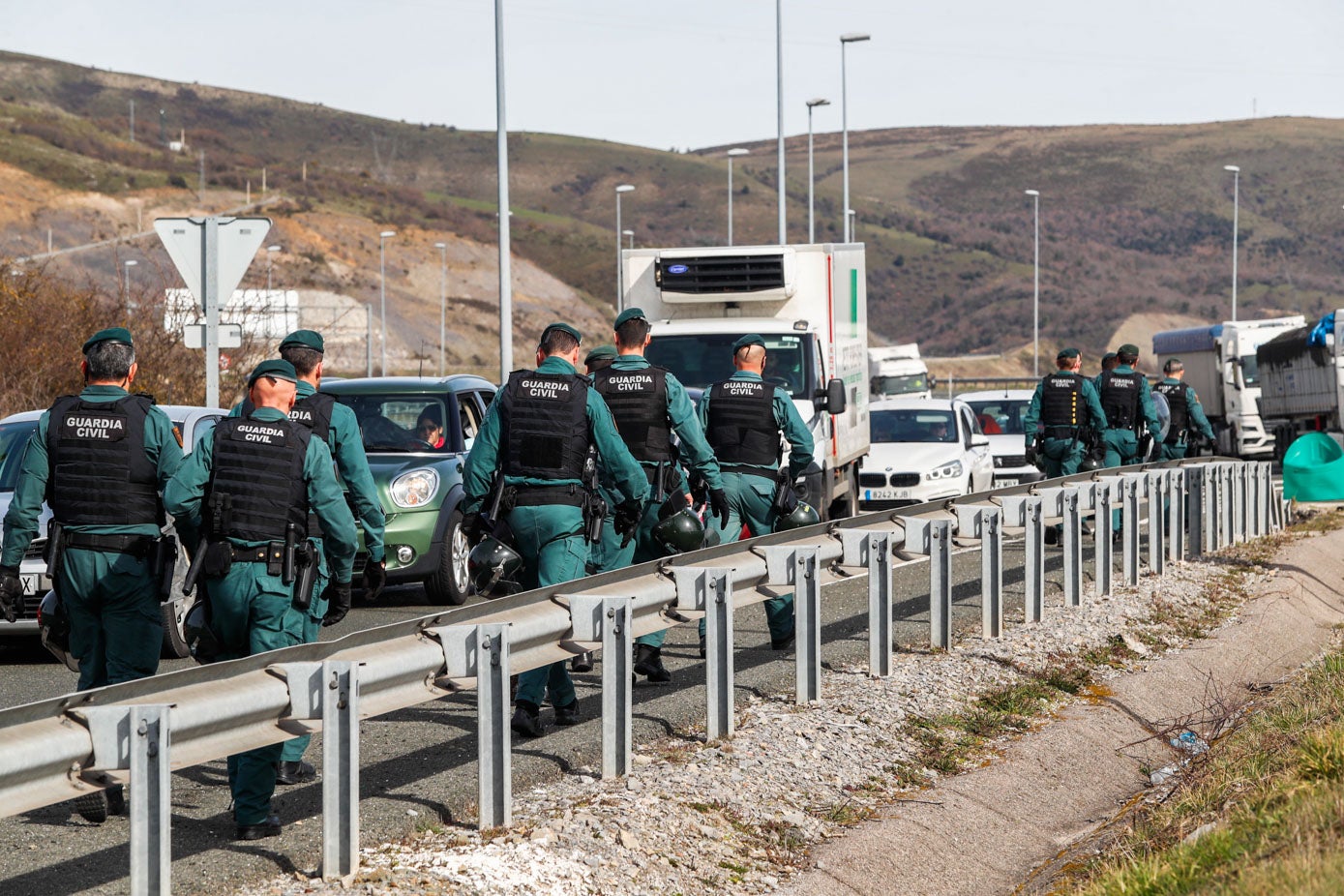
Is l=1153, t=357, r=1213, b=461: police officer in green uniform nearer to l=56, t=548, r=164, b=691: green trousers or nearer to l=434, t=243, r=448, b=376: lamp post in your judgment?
l=56, t=548, r=164, b=691: green trousers

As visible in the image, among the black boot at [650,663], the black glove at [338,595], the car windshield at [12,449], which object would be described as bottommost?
the black boot at [650,663]

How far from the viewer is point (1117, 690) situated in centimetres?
1044

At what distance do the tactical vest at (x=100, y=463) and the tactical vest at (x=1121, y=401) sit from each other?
11.6m

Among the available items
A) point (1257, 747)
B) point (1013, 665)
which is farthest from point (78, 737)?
point (1013, 665)

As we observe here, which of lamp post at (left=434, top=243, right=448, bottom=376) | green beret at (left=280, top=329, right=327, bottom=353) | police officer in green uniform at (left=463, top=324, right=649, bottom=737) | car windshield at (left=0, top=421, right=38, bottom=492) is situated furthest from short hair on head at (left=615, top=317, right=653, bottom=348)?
lamp post at (left=434, top=243, right=448, bottom=376)

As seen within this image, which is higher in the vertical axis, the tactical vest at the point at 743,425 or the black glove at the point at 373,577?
the tactical vest at the point at 743,425

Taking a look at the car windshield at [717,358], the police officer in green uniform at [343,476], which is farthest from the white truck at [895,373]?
the police officer in green uniform at [343,476]

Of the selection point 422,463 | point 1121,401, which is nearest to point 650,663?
point 422,463

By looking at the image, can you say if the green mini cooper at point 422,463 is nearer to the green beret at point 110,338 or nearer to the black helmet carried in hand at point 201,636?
the green beret at point 110,338

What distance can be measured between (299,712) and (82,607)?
75.4 inches

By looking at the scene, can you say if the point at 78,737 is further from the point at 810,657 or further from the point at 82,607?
the point at 810,657

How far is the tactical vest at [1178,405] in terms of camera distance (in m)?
19.4

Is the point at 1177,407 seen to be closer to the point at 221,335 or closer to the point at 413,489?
the point at 413,489

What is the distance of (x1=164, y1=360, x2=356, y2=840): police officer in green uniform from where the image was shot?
259 inches
